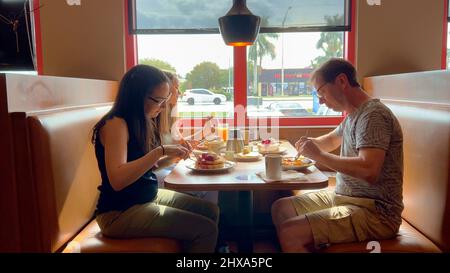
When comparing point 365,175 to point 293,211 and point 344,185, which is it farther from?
point 293,211

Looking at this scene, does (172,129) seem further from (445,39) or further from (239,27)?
(445,39)

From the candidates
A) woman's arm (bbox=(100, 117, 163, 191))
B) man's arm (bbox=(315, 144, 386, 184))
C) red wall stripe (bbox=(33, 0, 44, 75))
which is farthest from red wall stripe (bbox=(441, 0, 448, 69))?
red wall stripe (bbox=(33, 0, 44, 75))

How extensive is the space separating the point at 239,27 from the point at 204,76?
117 cm

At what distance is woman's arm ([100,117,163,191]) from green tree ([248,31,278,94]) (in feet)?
5.90

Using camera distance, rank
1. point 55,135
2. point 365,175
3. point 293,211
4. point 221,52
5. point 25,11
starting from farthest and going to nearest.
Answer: point 221,52, point 25,11, point 293,211, point 55,135, point 365,175

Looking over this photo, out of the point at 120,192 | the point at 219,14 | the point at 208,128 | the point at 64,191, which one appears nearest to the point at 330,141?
the point at 208,128

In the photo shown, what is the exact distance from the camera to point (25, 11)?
9.92 feet

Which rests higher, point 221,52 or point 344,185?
point 221,52

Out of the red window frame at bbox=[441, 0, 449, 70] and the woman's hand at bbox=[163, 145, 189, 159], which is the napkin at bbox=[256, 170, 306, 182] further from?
the red window frame at bbox=[441, 0, 449, 70]

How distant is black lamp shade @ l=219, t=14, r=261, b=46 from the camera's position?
211 cm

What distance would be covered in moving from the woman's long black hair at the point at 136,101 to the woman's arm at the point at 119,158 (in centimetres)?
5
